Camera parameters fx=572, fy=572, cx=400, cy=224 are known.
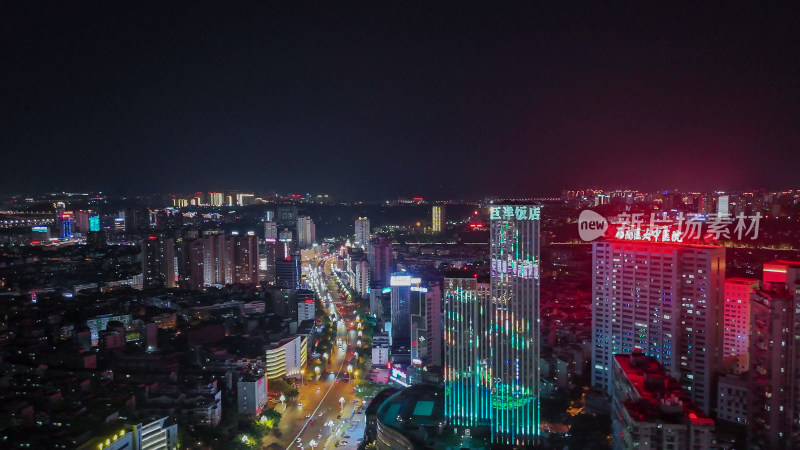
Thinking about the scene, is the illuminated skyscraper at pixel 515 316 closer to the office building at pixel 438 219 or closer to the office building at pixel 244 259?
the office building at pixel 244 259

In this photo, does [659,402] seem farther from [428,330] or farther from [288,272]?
[288,272]

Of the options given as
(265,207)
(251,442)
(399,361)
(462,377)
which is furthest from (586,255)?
(265,207)

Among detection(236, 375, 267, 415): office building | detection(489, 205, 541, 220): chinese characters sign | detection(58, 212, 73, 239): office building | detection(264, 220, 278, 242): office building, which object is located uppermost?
detection(489, 205, 541, 220): chinese characters sign

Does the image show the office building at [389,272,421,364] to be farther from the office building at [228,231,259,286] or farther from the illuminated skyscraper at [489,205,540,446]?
the office building at [228,231,259,286]

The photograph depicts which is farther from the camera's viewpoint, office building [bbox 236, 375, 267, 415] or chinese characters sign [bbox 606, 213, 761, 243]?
office building [bbox 236, 375, 267, 415]

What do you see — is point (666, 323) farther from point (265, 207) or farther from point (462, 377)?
point (265, 207)
